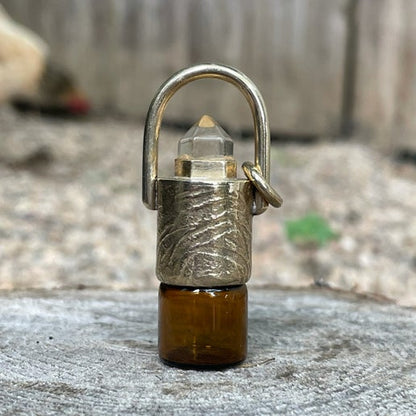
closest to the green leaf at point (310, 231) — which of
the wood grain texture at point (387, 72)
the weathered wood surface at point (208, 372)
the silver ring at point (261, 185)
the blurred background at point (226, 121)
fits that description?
the blurred background at point (226, 121)

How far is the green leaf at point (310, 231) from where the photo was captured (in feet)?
10.7

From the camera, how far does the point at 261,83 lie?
14.4ft

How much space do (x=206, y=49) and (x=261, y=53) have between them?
13.1 inches

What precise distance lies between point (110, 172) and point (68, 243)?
0.76m

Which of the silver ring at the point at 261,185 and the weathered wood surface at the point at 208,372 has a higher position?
the silver ring at the point at 261,185

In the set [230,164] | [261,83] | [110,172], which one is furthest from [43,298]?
[261,83]

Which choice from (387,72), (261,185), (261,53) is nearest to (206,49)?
(261,53)

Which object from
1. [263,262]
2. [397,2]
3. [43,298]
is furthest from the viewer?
[397,2]

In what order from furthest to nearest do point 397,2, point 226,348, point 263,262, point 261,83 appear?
point 261,83, point 397,2, point 263,262, point 226,348

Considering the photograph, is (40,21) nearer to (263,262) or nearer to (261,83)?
(261,83)

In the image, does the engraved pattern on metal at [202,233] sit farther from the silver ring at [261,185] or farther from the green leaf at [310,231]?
the green leaf at [310,231]

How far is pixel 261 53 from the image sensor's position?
4.38 meters

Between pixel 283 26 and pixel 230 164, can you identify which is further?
pixel 283 26

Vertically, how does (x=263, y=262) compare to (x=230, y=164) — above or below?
below
